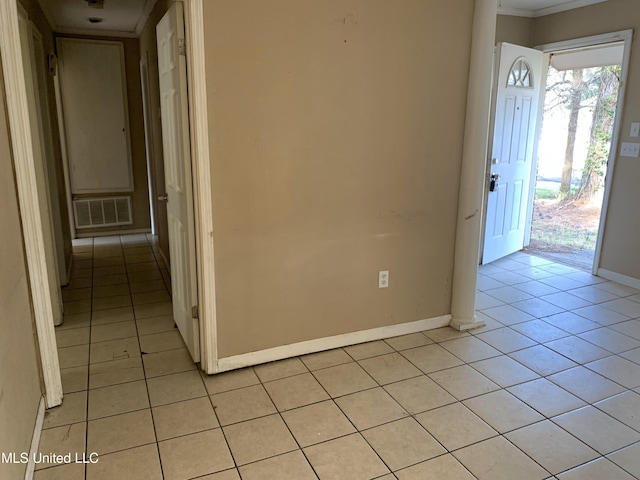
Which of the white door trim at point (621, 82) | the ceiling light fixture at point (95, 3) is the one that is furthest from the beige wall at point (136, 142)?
the white door trim at point (621, 82)

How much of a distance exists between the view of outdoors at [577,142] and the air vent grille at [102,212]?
5.64 metres

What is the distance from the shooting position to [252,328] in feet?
8.68

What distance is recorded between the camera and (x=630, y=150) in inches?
156

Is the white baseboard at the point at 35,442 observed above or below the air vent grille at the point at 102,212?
below

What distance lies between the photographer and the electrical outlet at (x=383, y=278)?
9.72ft

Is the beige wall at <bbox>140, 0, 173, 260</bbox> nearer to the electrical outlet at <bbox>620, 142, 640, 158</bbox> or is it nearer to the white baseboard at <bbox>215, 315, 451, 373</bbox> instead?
the white baseboard at <bbox>215, 315, 451, 373</bbox>

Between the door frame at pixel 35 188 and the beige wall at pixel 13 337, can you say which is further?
the door frame at pixel 35 188

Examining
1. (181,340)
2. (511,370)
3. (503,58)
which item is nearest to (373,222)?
(511,370)

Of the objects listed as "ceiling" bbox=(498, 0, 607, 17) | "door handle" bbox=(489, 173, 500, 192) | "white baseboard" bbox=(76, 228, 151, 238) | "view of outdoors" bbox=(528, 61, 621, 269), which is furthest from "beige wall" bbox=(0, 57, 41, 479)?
"view of outdoors" bbox=(528, 61, 621, 269)

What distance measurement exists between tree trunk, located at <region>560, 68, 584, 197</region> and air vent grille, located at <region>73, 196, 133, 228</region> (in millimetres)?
6782

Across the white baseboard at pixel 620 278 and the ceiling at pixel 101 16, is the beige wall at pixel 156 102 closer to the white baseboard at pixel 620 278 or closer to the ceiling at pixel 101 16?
the ceiling at pixel 101 16

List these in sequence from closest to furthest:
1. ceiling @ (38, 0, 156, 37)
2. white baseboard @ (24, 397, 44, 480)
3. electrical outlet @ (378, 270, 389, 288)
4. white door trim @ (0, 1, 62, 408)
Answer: white baseboard @ (24, 397, 44, 480) → white door trim @ (0, 1, 62, 408) → electrical outlet @ (378, 270, 389, 288) → ceiling @ (38, 0, 156, 37)

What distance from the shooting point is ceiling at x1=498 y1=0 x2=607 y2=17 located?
165 inches

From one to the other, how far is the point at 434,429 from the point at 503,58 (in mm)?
3416
